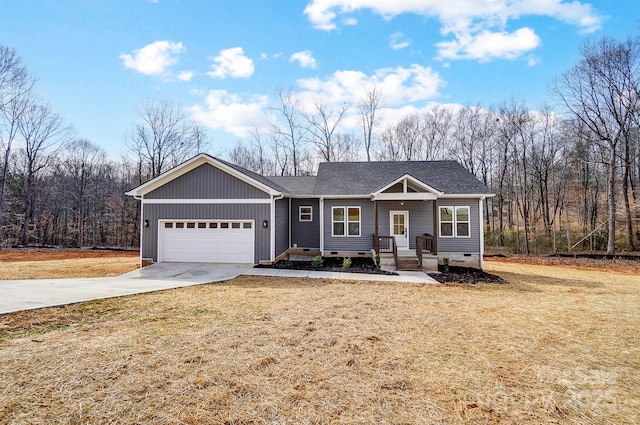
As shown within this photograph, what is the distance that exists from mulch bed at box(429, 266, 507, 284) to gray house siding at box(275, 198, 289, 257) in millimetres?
6555

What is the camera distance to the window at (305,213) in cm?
1681

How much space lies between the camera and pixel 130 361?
405 cm

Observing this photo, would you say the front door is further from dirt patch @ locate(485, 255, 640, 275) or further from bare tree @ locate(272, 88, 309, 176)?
bare tree @ locate(272, 88, 309, 176)

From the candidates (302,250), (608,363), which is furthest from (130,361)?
(302,250)

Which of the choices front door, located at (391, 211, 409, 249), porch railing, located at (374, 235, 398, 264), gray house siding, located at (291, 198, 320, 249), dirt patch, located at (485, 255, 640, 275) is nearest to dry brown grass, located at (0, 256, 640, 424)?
porch railing, located at (374, 235, 398, 264)

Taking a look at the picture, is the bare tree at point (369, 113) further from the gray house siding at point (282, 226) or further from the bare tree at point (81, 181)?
the bare tree at point (81, 181)

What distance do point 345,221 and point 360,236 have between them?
3.25 ft

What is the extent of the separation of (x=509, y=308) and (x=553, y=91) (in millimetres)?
21406

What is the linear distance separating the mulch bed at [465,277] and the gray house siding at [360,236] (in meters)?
3.50

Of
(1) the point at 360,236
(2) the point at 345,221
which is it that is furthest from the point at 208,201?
(1) the point at 360,236

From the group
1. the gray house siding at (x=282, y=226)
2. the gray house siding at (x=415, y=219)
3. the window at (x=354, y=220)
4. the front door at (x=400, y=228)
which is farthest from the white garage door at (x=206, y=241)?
the front door at (x=400, y=228)

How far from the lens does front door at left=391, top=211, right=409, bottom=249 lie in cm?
1462

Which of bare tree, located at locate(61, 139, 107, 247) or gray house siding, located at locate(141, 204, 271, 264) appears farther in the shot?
bare tree, located at locate(61, 139, 107, 247)

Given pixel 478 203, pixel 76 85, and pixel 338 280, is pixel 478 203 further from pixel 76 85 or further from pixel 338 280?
pixel 76 85
